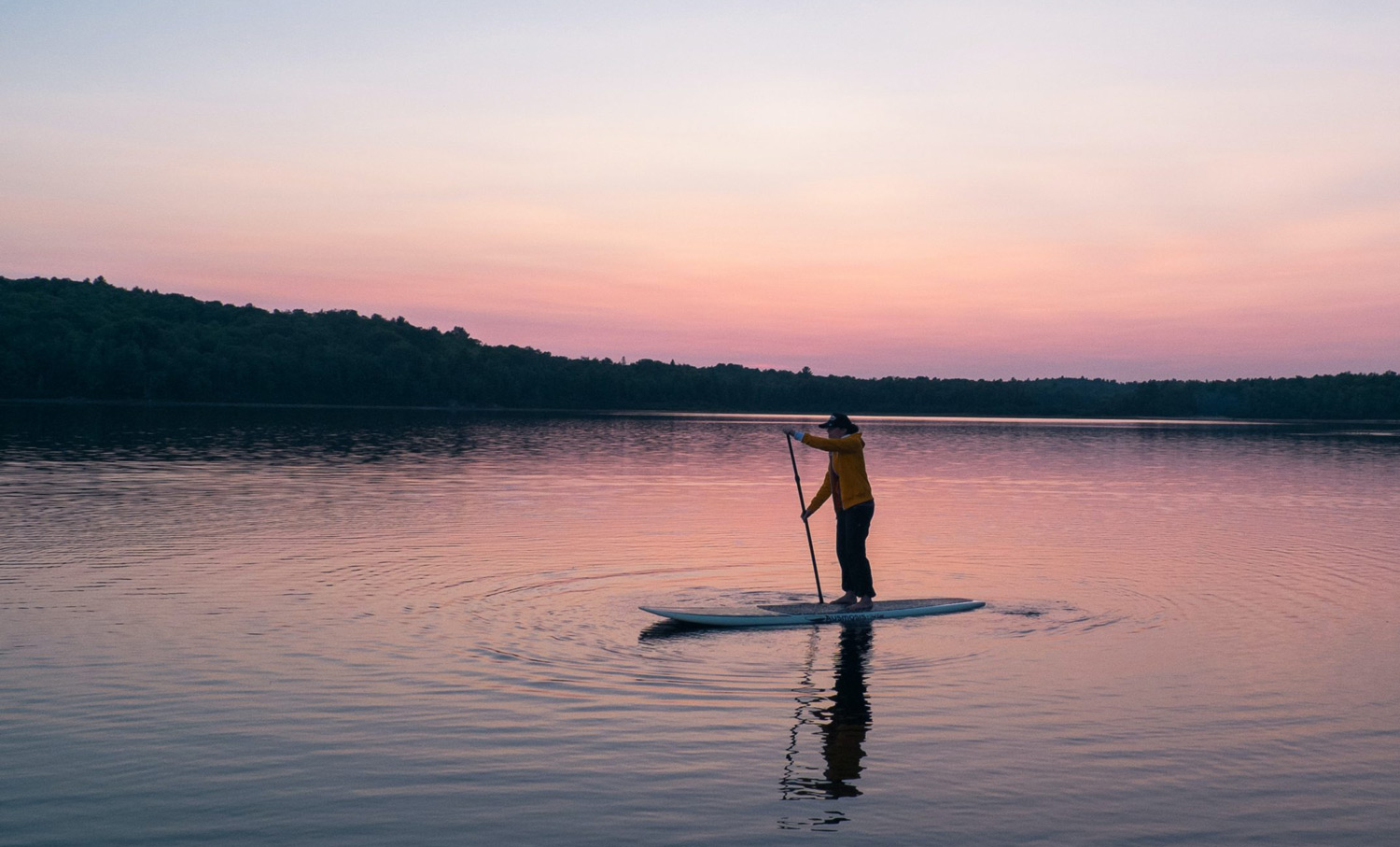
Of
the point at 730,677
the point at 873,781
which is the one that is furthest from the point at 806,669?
the point at 873,781

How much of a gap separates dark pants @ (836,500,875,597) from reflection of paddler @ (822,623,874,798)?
1672 millimetres

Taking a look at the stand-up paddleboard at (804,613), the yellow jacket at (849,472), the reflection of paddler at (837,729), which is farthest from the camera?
the yellow jacket at (849,472)

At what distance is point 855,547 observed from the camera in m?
16.6

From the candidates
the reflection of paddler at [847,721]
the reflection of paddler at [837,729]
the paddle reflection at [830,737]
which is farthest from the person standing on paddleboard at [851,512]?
the paddle reflection at [830,737]

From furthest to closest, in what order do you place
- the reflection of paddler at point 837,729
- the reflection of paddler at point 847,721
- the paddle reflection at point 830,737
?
1. the reflection of paddler at point 847,721
2. the reflection of paddler at point 837,729
3. the paddle reflection at point 830,737

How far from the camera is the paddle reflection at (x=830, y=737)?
8.90 metres

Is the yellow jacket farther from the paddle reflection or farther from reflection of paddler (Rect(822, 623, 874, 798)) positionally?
A: the paddle reflection

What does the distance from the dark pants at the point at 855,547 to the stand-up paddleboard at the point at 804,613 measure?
0.36 m

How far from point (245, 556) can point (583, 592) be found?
22.2ft

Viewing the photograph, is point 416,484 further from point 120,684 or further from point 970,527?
point 120,684

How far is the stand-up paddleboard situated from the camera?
15289 millimetres

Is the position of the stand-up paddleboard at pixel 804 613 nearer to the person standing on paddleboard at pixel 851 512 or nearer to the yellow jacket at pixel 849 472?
the person standing on paddleboard at pixel 851 512

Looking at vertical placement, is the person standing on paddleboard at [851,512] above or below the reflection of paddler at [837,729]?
above

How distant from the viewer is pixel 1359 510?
35031 millimetres
